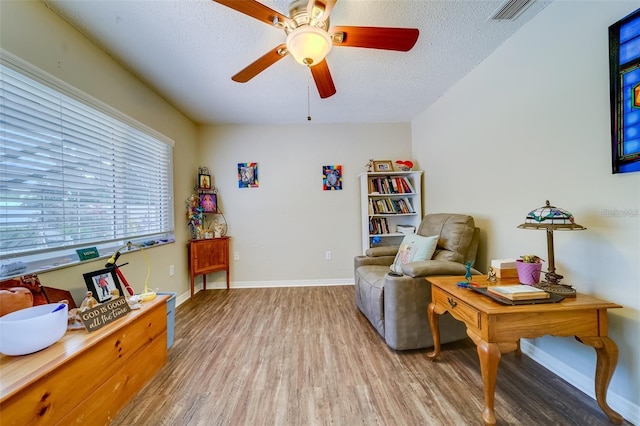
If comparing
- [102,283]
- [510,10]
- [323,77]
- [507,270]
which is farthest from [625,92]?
[102,283]

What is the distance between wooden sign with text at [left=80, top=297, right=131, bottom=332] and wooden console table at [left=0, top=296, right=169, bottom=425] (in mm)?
29

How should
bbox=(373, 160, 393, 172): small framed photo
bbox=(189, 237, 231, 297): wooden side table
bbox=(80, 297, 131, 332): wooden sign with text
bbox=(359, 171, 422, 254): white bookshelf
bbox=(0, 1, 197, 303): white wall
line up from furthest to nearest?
bbox=(373, 160, 393, 172): small framed photo → bbox=(359, 171, 422, 254): white bookshelf → bbox=(189, 237, 231, 297): wooden side table → bbox=(0, 1, 197, 303): white wall → bbox=(80, 297, 131, 332): wooden sign with text

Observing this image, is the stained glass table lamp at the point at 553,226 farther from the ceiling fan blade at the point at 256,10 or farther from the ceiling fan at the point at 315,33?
the ceiling fan blade at the point at 256,10

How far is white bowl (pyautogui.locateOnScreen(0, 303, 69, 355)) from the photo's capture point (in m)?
0.94

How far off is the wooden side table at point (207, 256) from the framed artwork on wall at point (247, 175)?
2.66 feet

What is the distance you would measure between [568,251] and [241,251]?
331 centimetres

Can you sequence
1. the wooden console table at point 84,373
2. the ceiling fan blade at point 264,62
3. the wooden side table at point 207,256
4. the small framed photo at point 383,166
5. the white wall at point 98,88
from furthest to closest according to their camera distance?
the small framed photo at point 383,166 → the wooden side table at point 207,256 → the ceiling fan blade at point 264,62 → the white wall at point 98,88 → the wooden console table at point 84,373

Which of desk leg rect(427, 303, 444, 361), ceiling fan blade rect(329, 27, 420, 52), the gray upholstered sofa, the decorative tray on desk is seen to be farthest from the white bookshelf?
the decorative tray on desk

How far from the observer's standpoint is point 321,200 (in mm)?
3428

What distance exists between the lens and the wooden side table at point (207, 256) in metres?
2.91

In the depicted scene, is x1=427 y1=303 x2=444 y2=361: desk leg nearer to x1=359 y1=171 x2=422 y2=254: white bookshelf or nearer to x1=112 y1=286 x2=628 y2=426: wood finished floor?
x1=112 y1=286 x2=628 y2=426: wood finished floor

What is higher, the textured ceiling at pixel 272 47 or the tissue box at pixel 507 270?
the textured ceiling at pixel 272 47

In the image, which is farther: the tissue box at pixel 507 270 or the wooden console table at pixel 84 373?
the tissue box at pixel 507 270

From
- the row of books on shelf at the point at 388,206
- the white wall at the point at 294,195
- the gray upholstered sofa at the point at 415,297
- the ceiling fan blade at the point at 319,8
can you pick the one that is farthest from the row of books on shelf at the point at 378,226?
the ceiling fan blade at the point at 319,8
